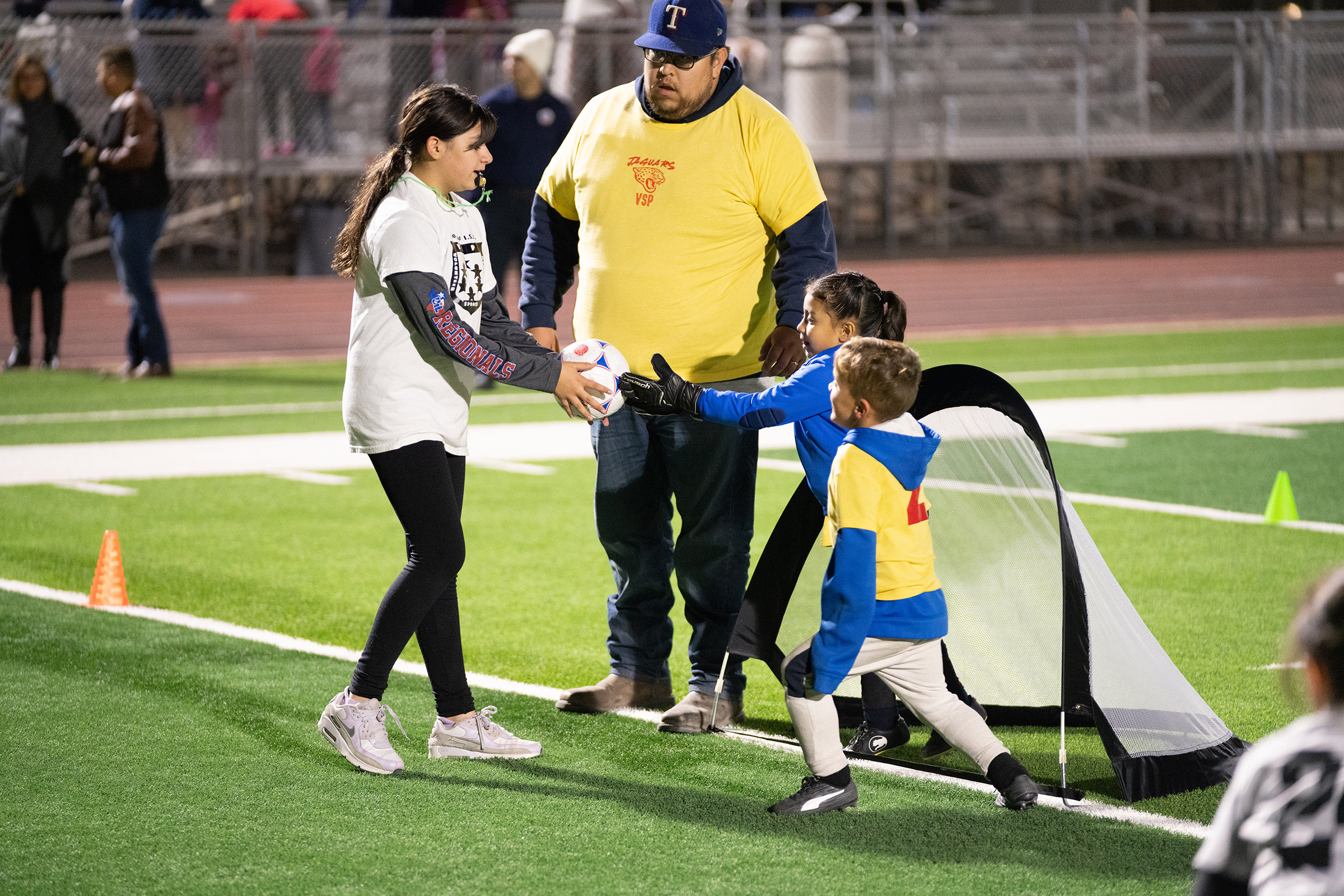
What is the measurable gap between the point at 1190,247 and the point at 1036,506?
64.6 ft

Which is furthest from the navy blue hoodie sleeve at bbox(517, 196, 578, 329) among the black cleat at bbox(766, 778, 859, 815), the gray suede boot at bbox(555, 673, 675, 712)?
the black cleat at bbox(766, 778, 859, 815)

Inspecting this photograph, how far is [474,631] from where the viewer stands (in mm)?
6570

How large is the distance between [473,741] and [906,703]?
4.29ft

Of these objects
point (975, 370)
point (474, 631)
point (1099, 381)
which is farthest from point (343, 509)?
point (1099, 381)

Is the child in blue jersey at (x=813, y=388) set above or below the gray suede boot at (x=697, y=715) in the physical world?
above

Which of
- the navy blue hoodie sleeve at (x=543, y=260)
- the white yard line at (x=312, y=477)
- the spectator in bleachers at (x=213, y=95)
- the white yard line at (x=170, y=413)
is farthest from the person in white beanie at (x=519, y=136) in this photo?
the navy blue hoodie sleeve at (x=543, y=260)

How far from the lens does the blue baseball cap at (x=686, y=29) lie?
5.16 metres

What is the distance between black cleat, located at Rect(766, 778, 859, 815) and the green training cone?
191 inches

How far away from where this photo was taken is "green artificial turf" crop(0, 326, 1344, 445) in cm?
1227

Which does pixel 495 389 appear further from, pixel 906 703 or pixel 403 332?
pixel 906 703

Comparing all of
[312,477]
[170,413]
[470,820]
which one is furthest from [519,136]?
[470,820]

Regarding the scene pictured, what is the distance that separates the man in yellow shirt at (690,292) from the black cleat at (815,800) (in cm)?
86

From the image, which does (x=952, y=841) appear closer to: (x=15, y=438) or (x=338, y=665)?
(x=338, y=665)

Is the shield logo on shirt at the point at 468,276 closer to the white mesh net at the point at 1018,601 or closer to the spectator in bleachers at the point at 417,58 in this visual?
the white mesh net at the point at 1018,601
